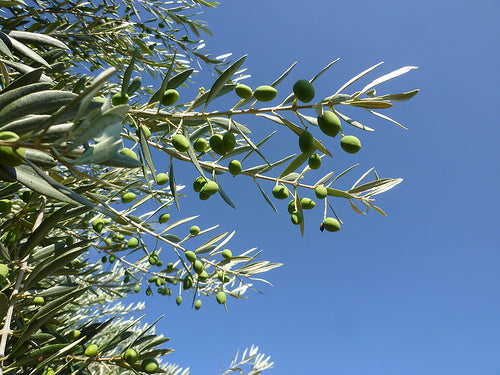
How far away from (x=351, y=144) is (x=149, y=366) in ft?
3.97

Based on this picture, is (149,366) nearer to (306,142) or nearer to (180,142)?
(180,142)

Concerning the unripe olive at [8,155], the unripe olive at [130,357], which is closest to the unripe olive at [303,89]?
the unripe olive at [8,155]

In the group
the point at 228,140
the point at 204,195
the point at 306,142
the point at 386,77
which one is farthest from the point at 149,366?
the point at 386,77

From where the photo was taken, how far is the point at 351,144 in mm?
1132

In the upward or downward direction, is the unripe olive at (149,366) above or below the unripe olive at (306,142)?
below

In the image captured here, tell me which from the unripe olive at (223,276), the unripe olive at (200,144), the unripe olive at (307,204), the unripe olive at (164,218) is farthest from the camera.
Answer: the unripe olive at (223,276)

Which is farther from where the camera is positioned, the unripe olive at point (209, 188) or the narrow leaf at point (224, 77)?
the unripe olive at point (209, 188)

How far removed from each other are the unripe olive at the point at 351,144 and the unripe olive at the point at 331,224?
0.40 metres

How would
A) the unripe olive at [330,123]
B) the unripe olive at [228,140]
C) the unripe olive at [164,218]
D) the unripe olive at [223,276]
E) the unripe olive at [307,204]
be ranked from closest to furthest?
1. the unripe olive at [330,123]
2. the unripe olive at [228,140]
3. the unripe olive at [307,204]
4. the unripe olive at [164,218]
5. the unripe olive at [223,276]

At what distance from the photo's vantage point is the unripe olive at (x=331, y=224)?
142 cm

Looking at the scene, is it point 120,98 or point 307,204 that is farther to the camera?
point 307,204

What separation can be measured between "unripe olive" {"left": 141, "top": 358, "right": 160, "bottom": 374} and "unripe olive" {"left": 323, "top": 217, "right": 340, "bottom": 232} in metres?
0.94

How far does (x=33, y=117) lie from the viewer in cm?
82

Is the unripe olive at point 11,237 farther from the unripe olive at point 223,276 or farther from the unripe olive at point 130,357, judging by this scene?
the unripe olive at point 223,276
